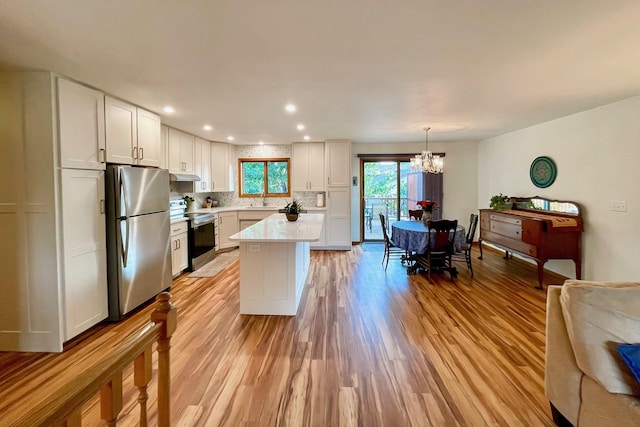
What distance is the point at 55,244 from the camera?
8.45 feet

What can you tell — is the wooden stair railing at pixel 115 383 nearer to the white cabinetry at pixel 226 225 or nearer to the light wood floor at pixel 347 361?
the light wood floor at pixel 347 361

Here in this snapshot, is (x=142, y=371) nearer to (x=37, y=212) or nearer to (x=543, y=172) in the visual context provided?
(x=37, y=212)

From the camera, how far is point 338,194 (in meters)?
6.49

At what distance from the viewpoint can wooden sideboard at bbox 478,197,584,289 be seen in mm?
4039

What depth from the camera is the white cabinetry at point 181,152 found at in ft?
16.1

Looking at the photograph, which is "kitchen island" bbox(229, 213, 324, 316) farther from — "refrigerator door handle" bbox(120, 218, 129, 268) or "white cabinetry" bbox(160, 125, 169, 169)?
"white cabinetry" bbox(160, 125, 169, 169)

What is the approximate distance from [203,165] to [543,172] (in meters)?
6.10

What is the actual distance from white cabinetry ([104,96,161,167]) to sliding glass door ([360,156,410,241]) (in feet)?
14.6

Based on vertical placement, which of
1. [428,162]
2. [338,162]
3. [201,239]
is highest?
[338,162]

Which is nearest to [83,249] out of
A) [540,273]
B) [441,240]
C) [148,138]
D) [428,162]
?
[148,138]

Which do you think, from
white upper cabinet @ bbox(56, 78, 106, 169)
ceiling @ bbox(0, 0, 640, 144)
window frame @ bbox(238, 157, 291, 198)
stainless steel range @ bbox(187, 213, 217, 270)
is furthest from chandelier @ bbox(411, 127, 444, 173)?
white upper cabinet @ bbox(56, 78, 106, 169)

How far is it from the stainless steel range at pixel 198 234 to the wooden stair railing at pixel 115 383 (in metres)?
3.80

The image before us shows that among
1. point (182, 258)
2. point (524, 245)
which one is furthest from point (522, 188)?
point (182, 258)

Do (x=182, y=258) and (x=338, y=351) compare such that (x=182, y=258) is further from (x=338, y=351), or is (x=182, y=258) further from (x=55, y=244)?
(x=338, y=351)
